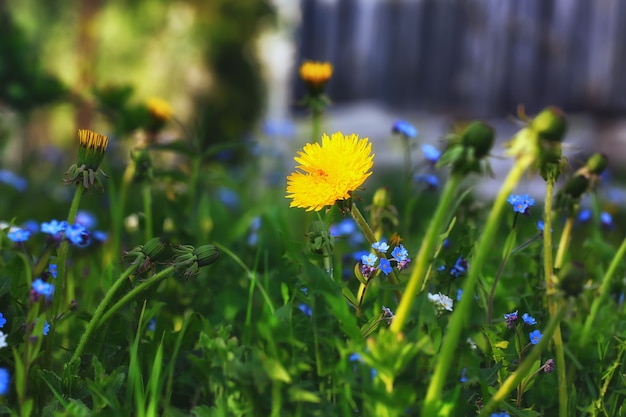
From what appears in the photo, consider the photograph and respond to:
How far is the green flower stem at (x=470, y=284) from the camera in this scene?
31.5 inches

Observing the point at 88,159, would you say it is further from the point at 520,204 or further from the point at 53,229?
the point at 520,204

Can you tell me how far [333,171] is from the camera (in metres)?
1.03

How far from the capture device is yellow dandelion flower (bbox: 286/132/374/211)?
3.34 ft

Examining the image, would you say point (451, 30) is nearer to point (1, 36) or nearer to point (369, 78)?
point (369, 78)

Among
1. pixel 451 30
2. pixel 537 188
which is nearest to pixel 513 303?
pixel 537 188

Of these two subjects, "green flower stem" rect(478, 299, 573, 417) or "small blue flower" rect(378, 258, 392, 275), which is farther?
"small blue flower" rect(378, 258, 392, 275)

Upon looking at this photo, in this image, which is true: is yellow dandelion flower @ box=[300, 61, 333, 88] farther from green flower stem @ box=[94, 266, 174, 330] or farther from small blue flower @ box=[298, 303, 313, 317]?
green flower stem @ box=[94, 266, 174, 330]

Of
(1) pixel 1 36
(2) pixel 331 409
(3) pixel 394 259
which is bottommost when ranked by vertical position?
(2) pixel 331 409

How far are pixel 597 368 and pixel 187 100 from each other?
15.3 ft

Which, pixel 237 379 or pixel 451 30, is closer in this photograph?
pixel 237 379

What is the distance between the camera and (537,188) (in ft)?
17.2

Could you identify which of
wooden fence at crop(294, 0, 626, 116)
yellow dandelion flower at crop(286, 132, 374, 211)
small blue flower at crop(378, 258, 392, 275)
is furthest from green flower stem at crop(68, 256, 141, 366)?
wooden fence at crop(294, 0, 626, 116)

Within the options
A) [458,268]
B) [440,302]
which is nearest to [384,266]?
[440,302]

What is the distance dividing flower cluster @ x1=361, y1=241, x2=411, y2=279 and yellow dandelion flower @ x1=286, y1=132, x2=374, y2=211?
0.38 ft
